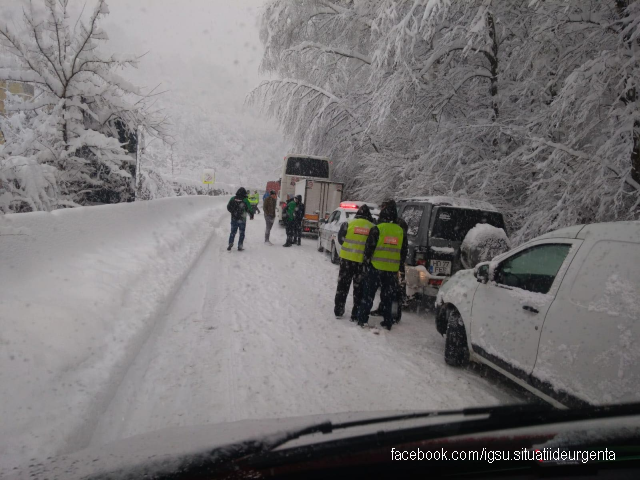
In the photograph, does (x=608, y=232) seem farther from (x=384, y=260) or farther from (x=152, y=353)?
(x=152, y=353)

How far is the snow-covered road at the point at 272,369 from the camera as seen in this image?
3.46 m

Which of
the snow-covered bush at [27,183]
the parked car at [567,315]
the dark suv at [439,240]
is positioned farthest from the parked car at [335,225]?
the parked car at [567,315]

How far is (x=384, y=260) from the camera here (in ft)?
19.6

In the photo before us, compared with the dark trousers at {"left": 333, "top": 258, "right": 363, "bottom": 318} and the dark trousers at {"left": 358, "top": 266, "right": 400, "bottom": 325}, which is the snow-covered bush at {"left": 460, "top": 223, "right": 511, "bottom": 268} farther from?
the dark trousers at {"left": 333, "top": 258, "right": 363, "bottom": 318}

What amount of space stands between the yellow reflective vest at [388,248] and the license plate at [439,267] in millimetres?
991

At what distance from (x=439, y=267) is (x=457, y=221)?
904 millimetres

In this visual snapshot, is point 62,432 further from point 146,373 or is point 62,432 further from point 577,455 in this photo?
point 577,455

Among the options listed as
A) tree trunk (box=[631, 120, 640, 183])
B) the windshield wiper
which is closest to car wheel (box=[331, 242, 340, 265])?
tree trunk (box=[631, 120, 640, 183])

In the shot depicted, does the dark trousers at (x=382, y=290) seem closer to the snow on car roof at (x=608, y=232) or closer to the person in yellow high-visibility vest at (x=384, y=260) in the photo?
the person in yellow high-visibility vest at (x=384, y=260)

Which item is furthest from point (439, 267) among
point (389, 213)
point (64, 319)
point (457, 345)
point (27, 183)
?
point (27, 183)

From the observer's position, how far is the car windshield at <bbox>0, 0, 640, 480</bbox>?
2.90 meters

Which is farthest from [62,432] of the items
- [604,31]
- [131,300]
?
[604,31]

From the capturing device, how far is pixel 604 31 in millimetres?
7508

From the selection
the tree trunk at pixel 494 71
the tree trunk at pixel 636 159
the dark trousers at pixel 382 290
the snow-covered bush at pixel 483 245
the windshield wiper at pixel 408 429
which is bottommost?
the dark trousers at pixel 382 290
